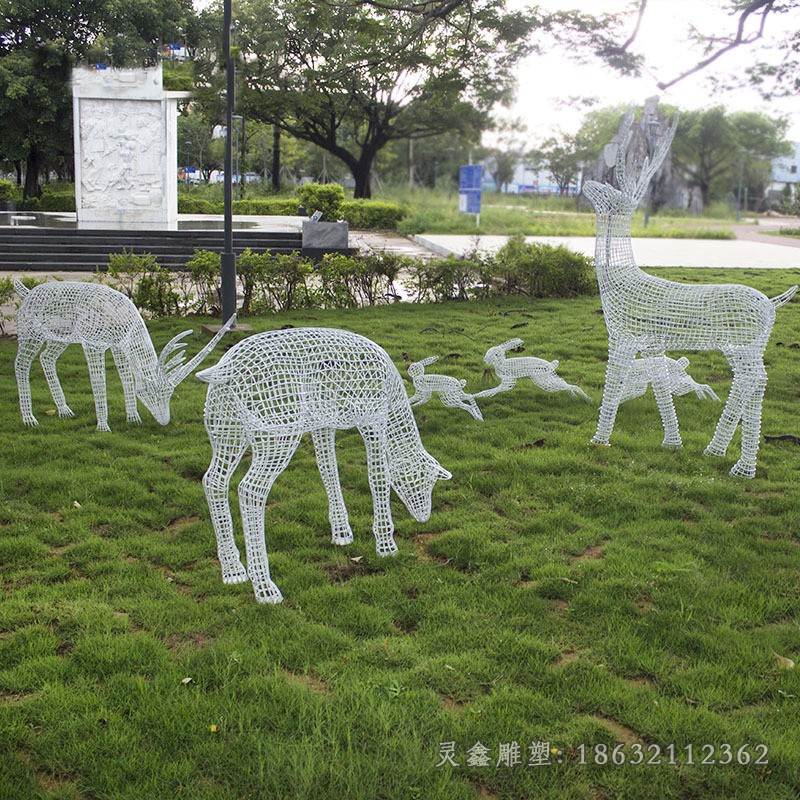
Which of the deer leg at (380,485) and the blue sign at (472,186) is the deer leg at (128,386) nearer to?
the deer leg at (380,485)

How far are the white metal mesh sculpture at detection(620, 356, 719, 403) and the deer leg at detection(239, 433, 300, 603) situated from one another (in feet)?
12.5

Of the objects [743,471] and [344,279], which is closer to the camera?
[743,471]

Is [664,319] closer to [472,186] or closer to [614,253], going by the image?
[614,253]

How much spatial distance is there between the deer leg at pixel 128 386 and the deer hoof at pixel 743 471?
17.2 feet

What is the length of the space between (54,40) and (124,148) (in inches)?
418

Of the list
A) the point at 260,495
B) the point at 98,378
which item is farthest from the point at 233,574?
the point at 98,378

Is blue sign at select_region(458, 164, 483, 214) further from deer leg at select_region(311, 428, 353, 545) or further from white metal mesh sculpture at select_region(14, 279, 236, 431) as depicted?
deer leg at select_region(311, 428, 353, 545)

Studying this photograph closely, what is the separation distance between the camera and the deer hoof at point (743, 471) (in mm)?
6562

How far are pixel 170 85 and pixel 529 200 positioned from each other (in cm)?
4145

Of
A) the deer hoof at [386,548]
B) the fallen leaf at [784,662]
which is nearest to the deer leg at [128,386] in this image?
the deer hoof at [386,548]

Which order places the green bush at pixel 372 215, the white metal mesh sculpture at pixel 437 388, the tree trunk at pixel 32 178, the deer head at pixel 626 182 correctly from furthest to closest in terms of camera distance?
the green bush at pixel 372 215 → the tree trunk at pixel 32 178 → the white metal mesh sculpture at pixel 437 388 → the deer head at pixel 626 182

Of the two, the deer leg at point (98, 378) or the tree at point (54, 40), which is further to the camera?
the tree at point (54, 40)

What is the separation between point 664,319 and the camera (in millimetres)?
6691

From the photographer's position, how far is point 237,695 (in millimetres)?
3750
